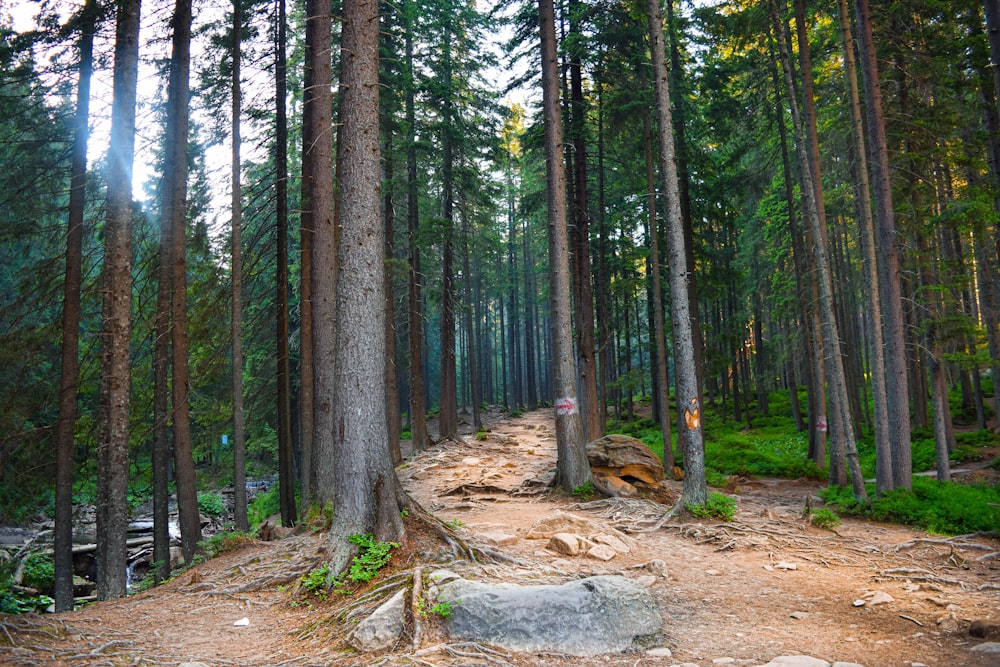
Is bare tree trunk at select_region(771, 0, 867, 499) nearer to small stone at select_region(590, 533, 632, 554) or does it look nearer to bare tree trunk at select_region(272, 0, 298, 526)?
small stone at select_region(590, 533, 632, 554)

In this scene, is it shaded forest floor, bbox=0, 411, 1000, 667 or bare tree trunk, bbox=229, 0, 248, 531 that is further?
bare tree trunk, bbox=229, 0, 248, 531

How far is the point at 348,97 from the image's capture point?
A: 6.74 m

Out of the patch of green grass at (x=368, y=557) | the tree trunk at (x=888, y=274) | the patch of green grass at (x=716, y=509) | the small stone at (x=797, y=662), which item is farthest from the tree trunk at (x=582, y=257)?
the small stone at (x=797, y=662)

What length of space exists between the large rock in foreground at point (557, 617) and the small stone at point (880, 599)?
2.44 metres

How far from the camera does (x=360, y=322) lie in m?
6.52

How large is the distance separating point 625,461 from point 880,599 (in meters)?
6.53

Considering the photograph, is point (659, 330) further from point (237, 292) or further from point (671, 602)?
point (237, 292)

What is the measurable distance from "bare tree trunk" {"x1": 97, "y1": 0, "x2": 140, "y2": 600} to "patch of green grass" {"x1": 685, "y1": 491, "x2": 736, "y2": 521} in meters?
9.71

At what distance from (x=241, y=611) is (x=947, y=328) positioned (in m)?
14.2

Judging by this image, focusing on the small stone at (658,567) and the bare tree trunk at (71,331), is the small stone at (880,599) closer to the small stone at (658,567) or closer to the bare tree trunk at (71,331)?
the small stone at (658,567)

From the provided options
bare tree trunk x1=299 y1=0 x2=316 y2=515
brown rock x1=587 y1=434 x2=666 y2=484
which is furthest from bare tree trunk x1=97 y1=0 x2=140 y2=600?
brown rock x1=587 y1=434 x2=666 y2=484

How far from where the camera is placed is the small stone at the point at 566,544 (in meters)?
7.55

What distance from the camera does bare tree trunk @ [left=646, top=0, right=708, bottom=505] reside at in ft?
32.2

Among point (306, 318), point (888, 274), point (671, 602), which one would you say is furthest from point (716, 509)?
point (306, 318)
